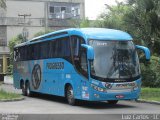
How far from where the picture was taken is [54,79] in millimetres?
24125

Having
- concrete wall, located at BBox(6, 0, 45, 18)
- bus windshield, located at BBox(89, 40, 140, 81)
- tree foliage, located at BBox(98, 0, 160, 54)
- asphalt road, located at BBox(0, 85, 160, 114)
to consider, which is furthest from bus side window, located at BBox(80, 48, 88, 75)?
concrete wall, located at BBox(6, 0, 45, 18)

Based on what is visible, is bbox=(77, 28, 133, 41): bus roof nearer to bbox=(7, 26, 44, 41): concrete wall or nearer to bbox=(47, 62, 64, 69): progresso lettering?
bbox=(47, 62, 64, 69): progresso lettering

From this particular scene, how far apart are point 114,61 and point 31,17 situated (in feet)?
173

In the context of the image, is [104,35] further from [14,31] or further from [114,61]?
[14,31]

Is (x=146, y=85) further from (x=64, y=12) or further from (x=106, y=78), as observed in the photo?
(x=64, y=12)

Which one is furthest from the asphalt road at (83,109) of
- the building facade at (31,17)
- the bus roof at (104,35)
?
the building facade at (31,17)

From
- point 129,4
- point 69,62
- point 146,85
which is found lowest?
point 146,85

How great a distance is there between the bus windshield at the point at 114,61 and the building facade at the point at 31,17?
47677 millimetres

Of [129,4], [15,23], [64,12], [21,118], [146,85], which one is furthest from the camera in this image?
[64,12]

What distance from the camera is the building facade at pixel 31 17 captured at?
7031 cm

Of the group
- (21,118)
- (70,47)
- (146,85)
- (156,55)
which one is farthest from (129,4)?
(21,118)

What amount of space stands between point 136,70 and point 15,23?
51.8m

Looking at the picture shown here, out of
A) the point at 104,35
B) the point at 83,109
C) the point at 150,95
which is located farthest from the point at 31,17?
the point at 83,109

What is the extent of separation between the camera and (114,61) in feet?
66.2
